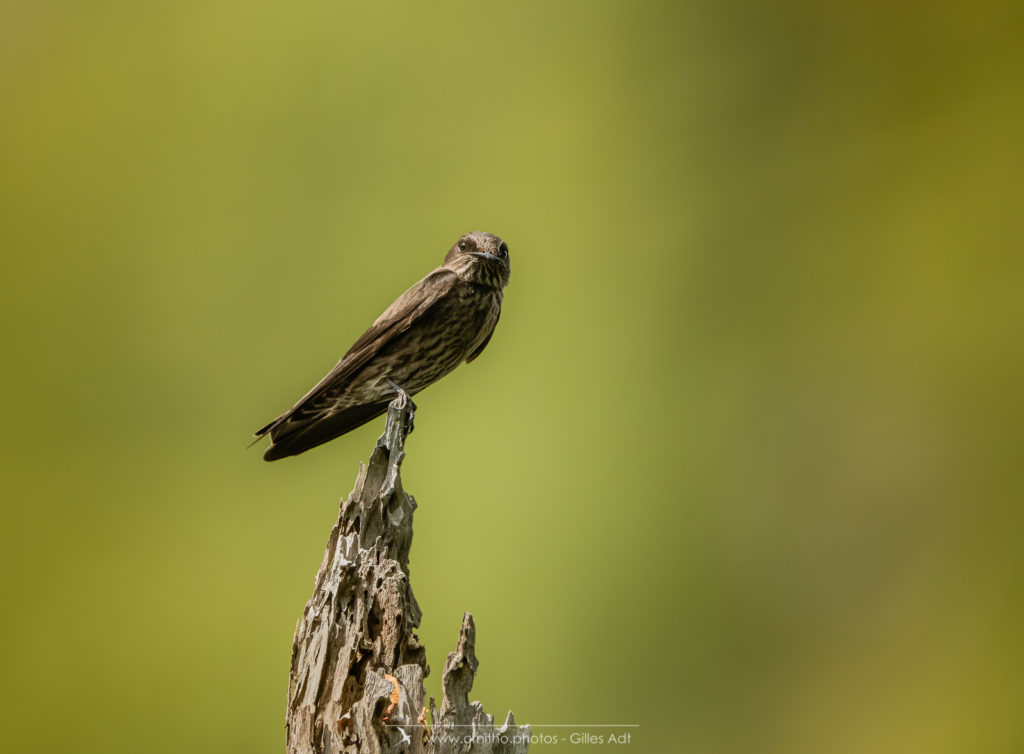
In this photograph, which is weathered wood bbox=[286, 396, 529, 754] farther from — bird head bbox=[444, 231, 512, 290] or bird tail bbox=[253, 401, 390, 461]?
bird head bbox=[444, 231, 512, 290]

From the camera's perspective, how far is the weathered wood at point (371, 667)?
1851 millimetres

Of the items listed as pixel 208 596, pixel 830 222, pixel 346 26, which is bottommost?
pixel 208 596

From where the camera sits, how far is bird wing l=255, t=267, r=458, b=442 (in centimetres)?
305

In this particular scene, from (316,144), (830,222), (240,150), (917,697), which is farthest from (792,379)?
(240,150)

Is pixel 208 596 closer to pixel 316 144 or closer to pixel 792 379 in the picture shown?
pixel 316 144

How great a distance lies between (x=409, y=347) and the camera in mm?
3180

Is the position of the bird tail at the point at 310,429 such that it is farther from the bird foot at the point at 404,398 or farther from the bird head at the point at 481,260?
the bird head at the point at 481,260

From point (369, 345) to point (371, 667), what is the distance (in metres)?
1.41

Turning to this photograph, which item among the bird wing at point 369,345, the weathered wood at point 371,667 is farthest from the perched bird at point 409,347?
the weathered wood at point 371,667

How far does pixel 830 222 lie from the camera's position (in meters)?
4.77

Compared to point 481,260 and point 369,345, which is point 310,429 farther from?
point 481,260

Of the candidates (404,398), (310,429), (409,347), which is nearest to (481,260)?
(409,347)

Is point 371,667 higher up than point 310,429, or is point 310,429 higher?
point 310,429

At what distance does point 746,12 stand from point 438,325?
3061 mm
